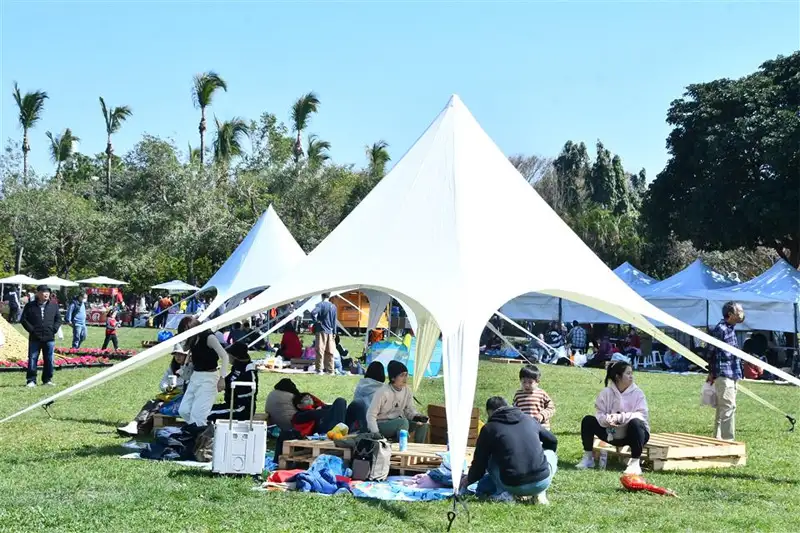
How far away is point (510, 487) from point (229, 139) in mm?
49673

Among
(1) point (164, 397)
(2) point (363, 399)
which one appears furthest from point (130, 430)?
(2) point (363, 399)

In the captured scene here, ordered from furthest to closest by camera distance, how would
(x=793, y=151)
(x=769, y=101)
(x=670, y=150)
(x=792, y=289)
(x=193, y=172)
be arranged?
(x=193, y=172) → (x=670, y=150) → (x=769, y=101) → (x=793, y=151) → (x=792, y=289)

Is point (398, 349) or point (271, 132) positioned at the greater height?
point (271, 132)

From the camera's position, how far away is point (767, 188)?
32.6 m

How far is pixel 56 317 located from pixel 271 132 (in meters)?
41.2

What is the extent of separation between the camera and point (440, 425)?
10.4m

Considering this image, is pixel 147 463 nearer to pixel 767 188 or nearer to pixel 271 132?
pixel 767 188

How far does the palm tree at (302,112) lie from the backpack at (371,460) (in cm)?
5240

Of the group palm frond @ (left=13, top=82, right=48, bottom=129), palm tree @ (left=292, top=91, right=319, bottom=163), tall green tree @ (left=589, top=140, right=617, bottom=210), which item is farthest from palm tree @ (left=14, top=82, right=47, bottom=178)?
tall green tree @ (left=589, top=140, right=617, bottom=210)

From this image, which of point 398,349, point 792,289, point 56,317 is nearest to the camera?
point 56,317

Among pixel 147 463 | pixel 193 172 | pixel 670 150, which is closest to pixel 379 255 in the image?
pixel 147 463

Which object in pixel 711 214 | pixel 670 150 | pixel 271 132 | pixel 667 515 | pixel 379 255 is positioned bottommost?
pixel 667 515

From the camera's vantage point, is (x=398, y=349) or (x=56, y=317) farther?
(x=398, y=349)

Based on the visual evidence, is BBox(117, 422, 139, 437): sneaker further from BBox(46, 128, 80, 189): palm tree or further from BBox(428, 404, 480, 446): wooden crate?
BBox(46, 128, 80, 189): palm tree
